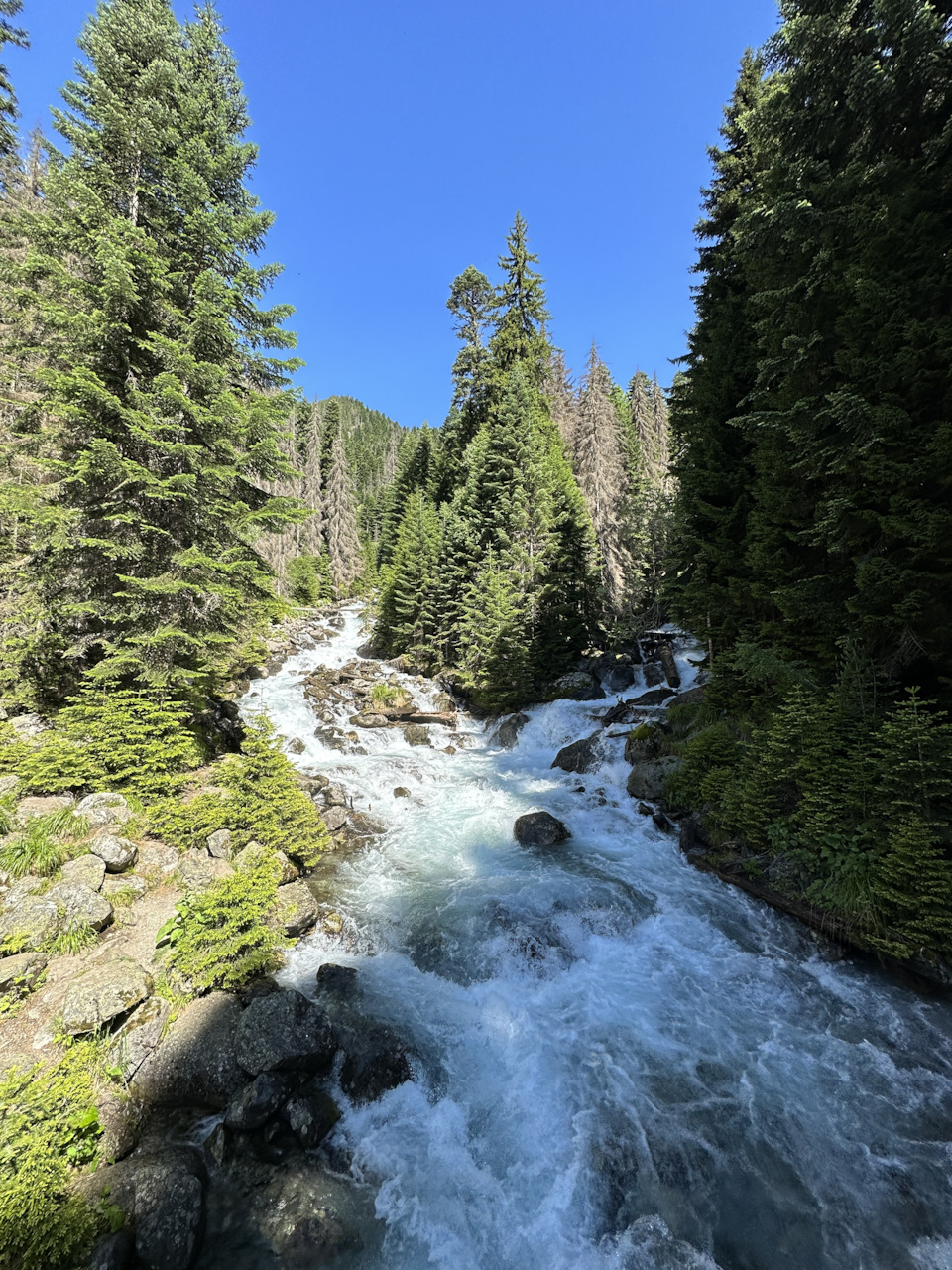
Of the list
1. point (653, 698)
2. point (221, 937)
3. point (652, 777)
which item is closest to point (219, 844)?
point (221, 937)

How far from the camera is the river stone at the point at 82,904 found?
6363 mm

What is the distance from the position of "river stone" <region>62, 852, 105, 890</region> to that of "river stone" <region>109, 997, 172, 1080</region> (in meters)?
2.18

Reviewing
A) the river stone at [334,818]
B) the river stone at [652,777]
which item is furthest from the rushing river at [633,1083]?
the river stone at [652,777]

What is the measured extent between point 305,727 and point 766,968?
17987 millimetres

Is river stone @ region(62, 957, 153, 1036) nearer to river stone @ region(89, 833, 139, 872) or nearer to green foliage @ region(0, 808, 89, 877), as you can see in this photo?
river stone @ region(89, 833, 139, 872)

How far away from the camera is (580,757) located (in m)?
16.0

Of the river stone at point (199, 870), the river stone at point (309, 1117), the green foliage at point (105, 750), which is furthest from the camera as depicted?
the green foliage at point (105, 750)

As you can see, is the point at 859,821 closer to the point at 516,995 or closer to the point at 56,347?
the point at 516,995

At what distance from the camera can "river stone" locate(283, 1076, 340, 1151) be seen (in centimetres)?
521

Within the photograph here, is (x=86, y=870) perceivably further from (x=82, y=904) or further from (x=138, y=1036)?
(x=138, y=1036)

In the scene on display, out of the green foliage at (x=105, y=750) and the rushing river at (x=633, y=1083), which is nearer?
Answer: the rushing river at (x=633, y=1083)

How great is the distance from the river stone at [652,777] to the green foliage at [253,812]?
8323 mm

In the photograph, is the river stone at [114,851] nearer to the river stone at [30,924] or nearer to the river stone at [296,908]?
the river stone at [30,924]

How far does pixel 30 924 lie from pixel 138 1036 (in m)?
2.04
